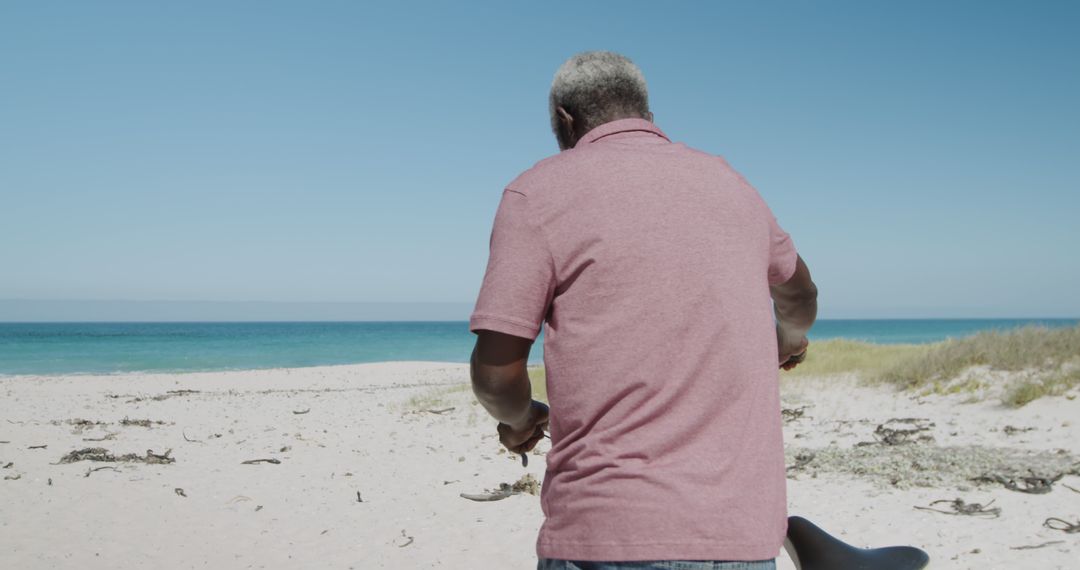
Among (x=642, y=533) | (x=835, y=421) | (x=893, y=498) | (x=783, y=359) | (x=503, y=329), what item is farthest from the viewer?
(x=835, y=421)

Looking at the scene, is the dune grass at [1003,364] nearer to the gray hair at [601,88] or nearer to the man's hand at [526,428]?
the man's hand at [526,428]

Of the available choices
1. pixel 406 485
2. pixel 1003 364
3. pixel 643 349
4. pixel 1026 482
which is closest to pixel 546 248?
pixel 643 349

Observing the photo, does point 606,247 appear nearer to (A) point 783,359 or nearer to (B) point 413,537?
(A) point 783,359

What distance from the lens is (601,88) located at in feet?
5.98

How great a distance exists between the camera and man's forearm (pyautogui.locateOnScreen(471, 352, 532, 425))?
5.49ft

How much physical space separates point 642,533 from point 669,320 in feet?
1.24

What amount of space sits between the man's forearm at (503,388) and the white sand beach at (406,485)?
4291mm

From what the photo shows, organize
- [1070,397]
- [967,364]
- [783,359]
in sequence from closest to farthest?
[783,359] < [1070,397] < [967,364]

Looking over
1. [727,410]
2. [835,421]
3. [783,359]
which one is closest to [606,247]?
[727,410]

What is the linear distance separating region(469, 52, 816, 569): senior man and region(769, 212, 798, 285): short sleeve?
0.47 ft

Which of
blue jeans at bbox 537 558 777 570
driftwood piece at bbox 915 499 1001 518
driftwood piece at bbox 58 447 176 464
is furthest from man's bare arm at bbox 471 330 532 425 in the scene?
driftwood piece at bbox 58 447 176 464

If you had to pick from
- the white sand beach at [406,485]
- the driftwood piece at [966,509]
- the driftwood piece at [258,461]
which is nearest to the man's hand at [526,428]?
the white sand beach at [406,485]

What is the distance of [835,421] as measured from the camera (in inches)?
427

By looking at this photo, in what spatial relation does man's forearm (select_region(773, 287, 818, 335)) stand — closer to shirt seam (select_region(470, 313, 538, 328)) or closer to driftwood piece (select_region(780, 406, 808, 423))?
shirt seam (select_region(470, 313, 538, 328))
